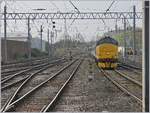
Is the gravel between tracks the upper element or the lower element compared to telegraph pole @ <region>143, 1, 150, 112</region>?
lower

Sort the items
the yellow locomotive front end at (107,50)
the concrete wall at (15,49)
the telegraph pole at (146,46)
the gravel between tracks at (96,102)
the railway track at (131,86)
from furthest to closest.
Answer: the concrete wall at (15,49) → the yellow locomotive front end at (107,50) → the railway track at (131,86) → the gravel between tracks at (96,102) → the telegraph pole at (146,46)

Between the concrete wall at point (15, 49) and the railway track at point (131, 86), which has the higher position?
the concrete wall at point (15, 49)

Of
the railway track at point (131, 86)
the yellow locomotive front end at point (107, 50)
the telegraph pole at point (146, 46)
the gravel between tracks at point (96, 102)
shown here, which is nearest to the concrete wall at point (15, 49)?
the yellow locomotive front end at point (107, 50)

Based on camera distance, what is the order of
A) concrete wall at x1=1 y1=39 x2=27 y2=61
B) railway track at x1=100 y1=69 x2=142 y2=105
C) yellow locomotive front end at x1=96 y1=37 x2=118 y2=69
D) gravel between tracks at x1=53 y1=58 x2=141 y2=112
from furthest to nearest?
concrete wall at x1=1 y1=39 x2=27 y2=61 → yellow locomotive front end at x1=96 y1=37 x2=118 y2=69 → railway track at x1=100 y1=69 x2=142 y2=105 → gravel between tracks at x1=53 y1=58 x2=141 y2=112

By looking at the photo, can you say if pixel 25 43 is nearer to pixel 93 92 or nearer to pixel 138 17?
pixel 138 17

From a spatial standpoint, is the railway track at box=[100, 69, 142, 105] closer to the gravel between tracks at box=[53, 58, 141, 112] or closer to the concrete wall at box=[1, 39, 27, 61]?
the gravel between tracks at box=[53, 58, 141, 112]

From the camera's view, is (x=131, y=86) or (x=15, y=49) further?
(x=15, y=49)

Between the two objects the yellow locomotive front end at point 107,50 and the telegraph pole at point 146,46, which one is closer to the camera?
the telegraph pole at point 146,46

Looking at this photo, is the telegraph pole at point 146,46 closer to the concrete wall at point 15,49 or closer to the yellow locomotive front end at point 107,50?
the yellow locomotive front end at point 107,50

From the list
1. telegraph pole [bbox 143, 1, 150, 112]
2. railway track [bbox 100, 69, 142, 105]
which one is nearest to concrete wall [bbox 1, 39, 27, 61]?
railway track [bbox 100, 69, 142, 105]

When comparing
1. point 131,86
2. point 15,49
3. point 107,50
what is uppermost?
point 15,49

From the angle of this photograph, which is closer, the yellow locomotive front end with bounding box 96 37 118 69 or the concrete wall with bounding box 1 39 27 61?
the yellow locomotive front end with bounding box 96 37 118 69

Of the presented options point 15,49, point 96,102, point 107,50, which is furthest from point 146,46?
point 15,49

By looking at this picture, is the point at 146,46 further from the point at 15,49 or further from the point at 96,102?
the point at 15,49
